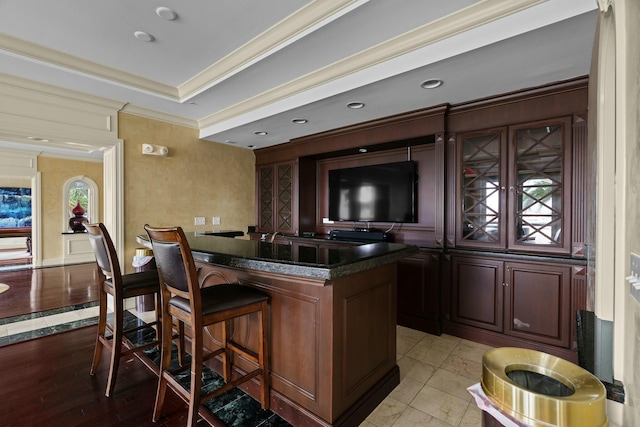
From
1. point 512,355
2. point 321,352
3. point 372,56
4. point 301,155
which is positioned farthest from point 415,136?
point 512,355

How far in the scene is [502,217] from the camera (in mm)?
2824

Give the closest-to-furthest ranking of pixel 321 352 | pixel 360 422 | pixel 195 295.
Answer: pixel 195 295, pixel 321 352, pixel 360 422

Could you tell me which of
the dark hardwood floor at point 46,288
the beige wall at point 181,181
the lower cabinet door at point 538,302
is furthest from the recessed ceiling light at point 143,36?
the lower cabinet door at point 538,302

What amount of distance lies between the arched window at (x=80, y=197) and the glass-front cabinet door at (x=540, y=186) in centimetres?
909

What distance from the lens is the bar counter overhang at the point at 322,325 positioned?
1.55m

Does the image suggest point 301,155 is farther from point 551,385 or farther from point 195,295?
point 551,385

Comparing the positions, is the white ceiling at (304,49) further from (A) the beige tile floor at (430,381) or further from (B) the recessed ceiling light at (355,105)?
(A) the beige tile floor at (430,381)

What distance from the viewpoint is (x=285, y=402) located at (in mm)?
1763

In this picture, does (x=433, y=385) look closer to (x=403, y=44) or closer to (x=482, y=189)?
(x=482, y=189)

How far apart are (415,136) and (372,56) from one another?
3.75ft

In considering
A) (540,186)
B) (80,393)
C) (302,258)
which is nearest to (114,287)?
(80,393)

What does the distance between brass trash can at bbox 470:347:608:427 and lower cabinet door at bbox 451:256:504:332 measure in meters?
2.25

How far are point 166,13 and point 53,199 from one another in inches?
285

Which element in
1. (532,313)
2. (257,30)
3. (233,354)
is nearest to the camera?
(233,354)
